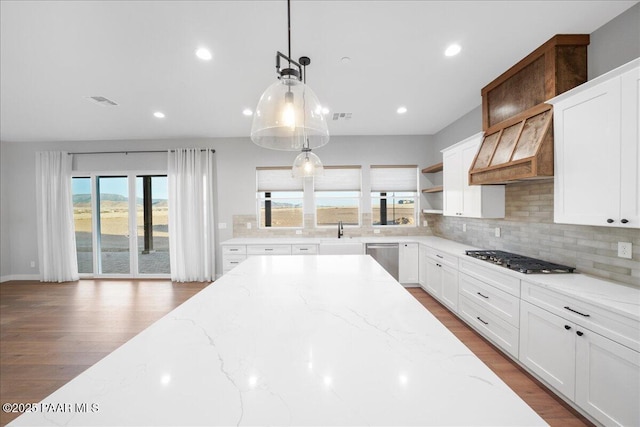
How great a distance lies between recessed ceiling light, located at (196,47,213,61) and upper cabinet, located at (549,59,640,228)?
3.01 meters

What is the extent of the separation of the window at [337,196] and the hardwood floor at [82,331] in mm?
Result: 1929

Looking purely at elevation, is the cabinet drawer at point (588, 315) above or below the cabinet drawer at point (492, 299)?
above

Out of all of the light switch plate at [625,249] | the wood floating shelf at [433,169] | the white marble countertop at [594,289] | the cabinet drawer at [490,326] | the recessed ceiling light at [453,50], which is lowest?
the cabinet drawer at [490,326]

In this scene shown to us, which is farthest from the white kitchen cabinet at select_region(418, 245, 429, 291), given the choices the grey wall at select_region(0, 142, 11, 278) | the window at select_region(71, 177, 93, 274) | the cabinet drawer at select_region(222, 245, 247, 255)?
the grey wall at select_region(0, 142, 11, 278)

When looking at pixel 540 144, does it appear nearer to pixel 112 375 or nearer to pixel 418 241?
pixel 418 241

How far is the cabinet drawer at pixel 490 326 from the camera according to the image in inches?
90.7

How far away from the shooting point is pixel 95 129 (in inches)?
178

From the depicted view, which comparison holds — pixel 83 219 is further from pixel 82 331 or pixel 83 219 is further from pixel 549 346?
pixel 549 346

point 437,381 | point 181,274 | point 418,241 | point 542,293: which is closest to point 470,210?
point 418,241

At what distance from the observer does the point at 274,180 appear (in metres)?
5.15

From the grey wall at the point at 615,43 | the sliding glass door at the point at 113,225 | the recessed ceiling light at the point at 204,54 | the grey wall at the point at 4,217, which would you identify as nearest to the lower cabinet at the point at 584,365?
the grey wall at the point at 615,43

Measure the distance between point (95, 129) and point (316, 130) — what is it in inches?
206

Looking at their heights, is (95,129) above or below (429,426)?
above

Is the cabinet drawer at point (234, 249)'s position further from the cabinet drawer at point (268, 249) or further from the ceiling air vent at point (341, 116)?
the ceiling air vent at point (341, 116)
